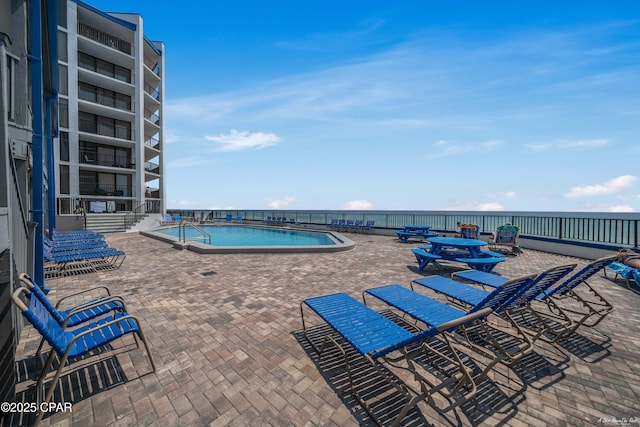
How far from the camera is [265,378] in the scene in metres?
2.73

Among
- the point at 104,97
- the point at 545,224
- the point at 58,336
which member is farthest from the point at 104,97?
the point at 545,224

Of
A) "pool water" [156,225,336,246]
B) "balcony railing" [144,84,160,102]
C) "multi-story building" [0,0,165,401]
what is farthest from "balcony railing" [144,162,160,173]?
"pool water" [156,225,336,246]

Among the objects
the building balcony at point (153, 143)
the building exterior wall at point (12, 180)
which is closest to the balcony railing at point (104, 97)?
the building balcony at point (153, 143)

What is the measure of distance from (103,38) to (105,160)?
35.4 feet

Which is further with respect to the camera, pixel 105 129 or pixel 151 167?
pixel 151 167

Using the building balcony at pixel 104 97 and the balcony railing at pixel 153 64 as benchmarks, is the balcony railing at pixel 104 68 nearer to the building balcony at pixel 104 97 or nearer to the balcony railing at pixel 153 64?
the building balcony at pixel 104 97

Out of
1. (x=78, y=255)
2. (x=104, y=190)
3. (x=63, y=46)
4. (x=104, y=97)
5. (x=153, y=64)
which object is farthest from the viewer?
(x=153, y=64)

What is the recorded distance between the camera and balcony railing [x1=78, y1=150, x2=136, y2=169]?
22.4 metres

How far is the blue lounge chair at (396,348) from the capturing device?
2172mm

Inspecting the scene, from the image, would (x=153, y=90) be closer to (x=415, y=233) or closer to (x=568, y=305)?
(x=415, y=233)

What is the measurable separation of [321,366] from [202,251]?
26.0 feet

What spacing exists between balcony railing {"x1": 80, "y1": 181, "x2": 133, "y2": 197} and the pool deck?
22635mm

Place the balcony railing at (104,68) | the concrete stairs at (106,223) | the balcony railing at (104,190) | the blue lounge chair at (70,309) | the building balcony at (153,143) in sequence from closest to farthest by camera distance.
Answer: the blue lounge chair at (70,309), the concrete stairs at (106,223), the balcony railing at (104,190), the balcony railing at (104,68), the building balcony at (153,143)

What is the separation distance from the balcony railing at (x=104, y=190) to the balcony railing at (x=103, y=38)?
1233 cm
